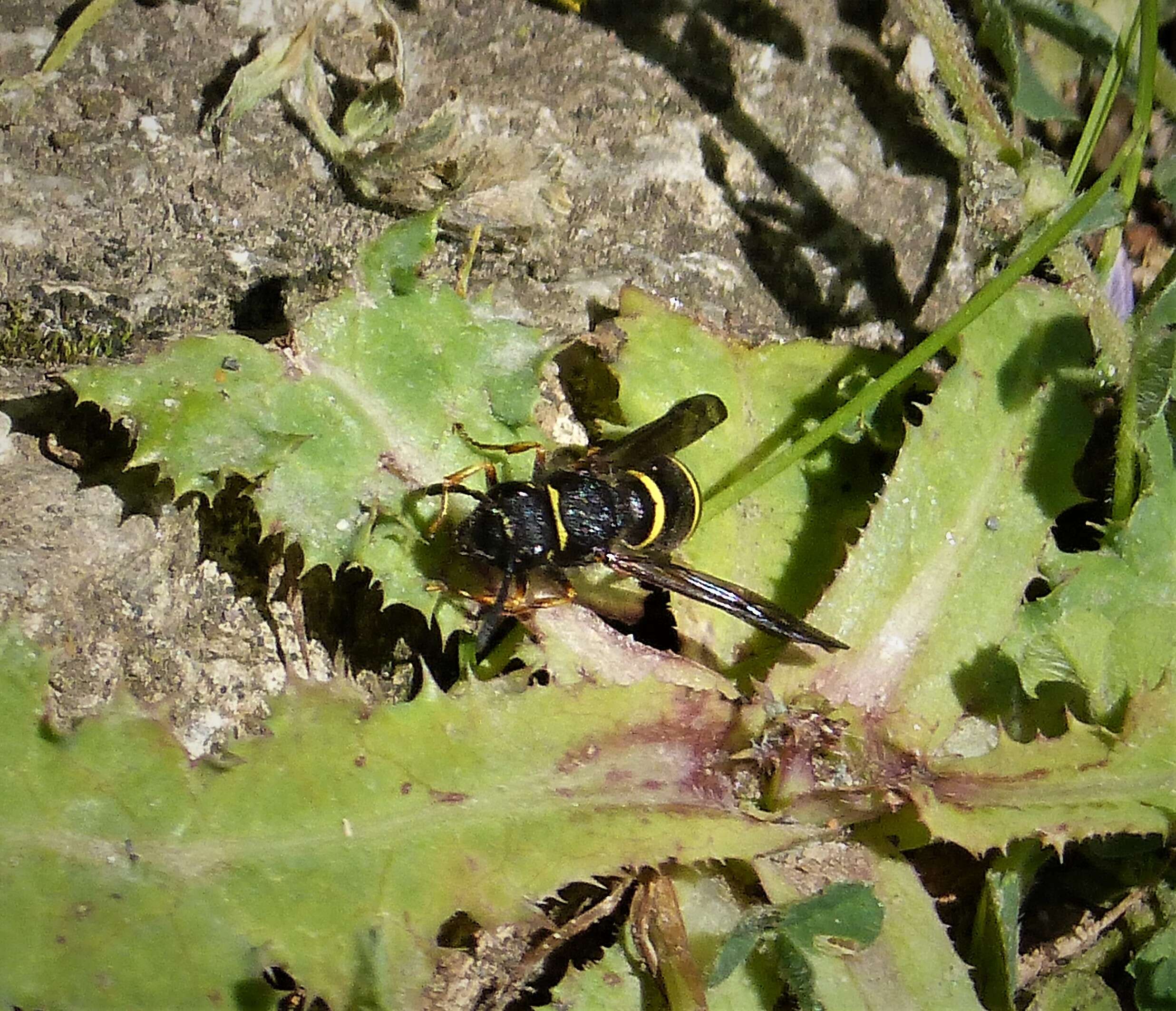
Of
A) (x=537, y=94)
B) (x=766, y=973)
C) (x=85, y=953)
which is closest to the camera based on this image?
(x=85, y=953)

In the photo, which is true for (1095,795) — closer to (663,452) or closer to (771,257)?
(663,452)

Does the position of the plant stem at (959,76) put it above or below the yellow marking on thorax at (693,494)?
above

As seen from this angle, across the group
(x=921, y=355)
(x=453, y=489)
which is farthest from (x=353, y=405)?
(x=921, y=355)

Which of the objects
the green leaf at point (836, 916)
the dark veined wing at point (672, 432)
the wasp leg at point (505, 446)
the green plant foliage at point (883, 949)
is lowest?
the green plant foliage at point (883, 949)

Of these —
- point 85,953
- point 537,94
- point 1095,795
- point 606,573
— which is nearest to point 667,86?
point 537,94

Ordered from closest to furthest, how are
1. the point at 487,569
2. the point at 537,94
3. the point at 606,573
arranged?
the point at 487,569
the point at 606,573
the point at 537,94

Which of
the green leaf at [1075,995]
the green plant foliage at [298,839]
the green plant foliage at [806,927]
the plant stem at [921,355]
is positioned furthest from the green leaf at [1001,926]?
the plant stem at [921,355]

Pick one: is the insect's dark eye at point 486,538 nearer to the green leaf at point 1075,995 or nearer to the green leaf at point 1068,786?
the green leaf at point 1068,786
